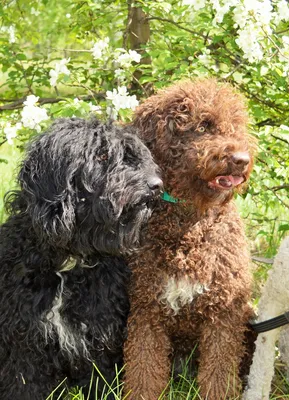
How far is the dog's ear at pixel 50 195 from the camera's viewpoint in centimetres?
294

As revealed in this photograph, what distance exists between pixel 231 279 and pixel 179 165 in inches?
22.5

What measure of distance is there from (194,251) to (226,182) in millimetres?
372

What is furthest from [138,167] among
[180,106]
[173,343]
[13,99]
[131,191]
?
[13,99]

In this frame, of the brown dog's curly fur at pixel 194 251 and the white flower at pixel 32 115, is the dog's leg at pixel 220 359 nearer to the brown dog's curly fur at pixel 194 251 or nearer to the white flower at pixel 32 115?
the brown dog's curly fur at pixel 194 251

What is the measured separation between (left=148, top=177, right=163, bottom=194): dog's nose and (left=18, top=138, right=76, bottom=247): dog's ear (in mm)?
330

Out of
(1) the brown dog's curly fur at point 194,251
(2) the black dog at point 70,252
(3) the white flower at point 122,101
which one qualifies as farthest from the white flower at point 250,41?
(2) the black dog at point 70,252

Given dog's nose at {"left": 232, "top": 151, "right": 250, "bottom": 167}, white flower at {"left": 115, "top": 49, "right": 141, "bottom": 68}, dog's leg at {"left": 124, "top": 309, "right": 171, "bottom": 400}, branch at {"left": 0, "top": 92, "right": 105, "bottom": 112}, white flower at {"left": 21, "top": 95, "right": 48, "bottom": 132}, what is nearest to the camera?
dog's nose at {"left": 232, "top": 151, "right": 250, "bottom": 167}

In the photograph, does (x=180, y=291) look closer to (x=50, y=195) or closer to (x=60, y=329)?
(x=60, y=329)

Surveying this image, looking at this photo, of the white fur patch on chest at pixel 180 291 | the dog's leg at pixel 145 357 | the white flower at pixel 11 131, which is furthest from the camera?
the white flower at pixel 11 131

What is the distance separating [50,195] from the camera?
294 centimetres

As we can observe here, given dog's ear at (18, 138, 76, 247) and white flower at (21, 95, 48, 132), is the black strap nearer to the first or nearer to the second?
dog's ear at (18, 138, 76, 247)

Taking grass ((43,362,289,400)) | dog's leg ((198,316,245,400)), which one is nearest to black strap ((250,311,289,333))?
dog's leg ((198,316,245,400))

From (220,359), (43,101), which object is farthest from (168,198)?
(43,101)

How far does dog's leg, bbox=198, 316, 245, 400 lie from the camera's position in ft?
10.5
